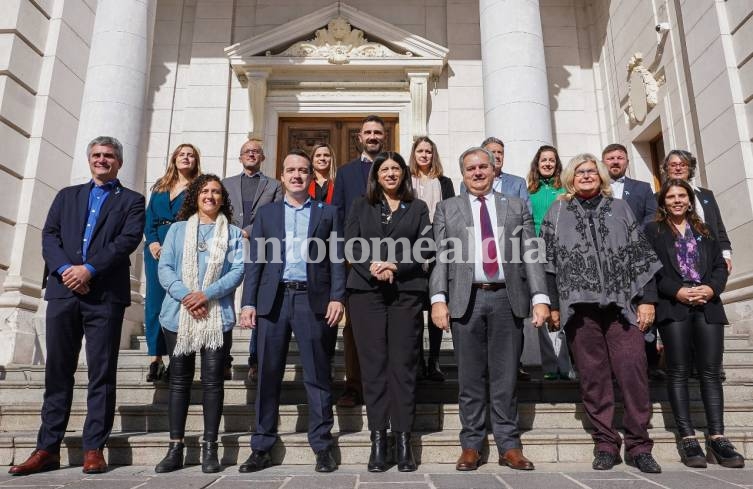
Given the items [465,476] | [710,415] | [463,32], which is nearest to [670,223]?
[710,415]

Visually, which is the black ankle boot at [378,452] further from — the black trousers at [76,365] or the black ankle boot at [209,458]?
the black trousers at [76,365]

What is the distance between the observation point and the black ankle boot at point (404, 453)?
11.3ft

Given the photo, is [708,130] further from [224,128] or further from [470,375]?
[224,128]

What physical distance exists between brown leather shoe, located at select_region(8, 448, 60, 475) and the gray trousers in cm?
271

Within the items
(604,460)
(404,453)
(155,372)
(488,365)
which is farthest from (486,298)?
(155,372)

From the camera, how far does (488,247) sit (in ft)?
12.5

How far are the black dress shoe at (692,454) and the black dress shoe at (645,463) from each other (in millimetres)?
300

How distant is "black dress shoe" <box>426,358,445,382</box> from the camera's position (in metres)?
4.60

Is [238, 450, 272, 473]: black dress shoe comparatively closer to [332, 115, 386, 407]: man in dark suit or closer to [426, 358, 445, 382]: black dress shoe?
[332, 115, 386, 407]: man in dark suit

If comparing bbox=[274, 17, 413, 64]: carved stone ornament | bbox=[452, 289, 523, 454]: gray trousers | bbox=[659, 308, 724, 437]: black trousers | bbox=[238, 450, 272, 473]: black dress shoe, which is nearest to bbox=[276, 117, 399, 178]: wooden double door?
bbox=[274, 17, 413, 64]: carved stone ornament

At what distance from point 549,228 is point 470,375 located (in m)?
1.23

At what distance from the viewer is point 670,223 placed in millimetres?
4070

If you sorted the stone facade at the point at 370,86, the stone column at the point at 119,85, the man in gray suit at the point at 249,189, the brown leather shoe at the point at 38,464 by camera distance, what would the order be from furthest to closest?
the stone column at the point at 119,85 < the stone facade at the point at 370,86 < the man in gray suit at the point at 249,189 < the brown leather shoe at the point at 38,464

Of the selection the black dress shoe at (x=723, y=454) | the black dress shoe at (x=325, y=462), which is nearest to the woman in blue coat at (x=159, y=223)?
the black dress shoe at (x=325, y=462)
